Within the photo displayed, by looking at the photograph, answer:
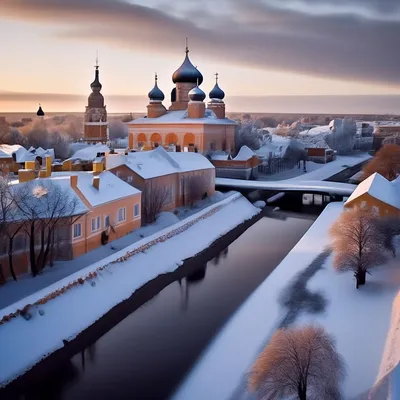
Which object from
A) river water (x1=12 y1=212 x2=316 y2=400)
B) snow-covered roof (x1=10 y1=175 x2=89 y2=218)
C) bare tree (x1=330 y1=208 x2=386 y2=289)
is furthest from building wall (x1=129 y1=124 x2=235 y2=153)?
bare tree (x1=330 y1=208 x2=386 y2=289)

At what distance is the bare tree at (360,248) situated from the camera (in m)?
14.0

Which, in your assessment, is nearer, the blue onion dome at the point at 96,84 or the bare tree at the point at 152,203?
the bare tree at the point at 152,203

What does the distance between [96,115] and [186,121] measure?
Result: 9078 mm

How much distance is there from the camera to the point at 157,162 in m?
24.2

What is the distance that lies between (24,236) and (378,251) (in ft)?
28.9

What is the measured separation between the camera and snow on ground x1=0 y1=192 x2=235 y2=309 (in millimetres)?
12781

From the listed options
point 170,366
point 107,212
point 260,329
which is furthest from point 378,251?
point 107,212

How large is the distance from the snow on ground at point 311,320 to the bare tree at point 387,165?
14957mm

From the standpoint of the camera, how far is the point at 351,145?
221 ft

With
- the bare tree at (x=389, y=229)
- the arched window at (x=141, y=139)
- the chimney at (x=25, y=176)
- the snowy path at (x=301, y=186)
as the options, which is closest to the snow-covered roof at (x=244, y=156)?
the snowy path at (x=301, y=186)

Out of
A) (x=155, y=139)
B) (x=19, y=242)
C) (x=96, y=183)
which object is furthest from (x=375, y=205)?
(x=155, y=139)

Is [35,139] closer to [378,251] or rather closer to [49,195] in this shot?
[49,195]

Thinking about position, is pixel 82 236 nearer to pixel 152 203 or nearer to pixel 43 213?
pixel 43 213

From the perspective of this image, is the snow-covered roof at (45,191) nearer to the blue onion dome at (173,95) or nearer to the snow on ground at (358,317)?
the snow on ground at (358,317)
